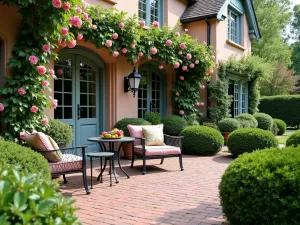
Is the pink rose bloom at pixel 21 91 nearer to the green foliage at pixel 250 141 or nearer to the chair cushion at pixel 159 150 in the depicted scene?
the chair cushion at pixel 159 150

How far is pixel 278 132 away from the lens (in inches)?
701

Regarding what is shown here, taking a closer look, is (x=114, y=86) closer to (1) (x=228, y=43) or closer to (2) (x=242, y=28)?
(1) (x=228, y=43)

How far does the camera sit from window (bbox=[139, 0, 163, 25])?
35.3 feet

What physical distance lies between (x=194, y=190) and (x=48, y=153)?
102 inches

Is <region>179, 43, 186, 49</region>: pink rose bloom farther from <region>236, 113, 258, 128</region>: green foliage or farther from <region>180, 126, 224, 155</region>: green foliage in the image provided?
<region>236, 113, 258, 128</region>: green foliage

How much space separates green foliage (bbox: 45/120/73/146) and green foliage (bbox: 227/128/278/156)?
4.75 meters

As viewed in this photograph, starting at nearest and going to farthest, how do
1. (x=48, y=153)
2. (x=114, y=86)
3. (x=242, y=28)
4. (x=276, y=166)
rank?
(x=276, y=166) → (x=48, y=153) → (x=114, y=86) → (x=242, y=28)

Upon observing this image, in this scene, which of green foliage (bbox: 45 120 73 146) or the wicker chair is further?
green foliage (bbox: 45 120 73 146)

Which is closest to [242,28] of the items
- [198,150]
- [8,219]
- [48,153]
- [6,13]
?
[198,150]

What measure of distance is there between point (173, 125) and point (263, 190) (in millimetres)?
6954

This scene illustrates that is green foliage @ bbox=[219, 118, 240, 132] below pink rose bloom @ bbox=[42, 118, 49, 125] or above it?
below

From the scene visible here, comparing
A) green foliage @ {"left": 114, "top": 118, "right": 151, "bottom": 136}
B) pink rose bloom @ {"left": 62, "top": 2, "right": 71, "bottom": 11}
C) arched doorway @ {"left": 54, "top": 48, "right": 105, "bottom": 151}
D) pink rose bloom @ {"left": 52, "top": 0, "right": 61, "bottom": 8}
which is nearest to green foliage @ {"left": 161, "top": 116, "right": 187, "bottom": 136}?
green foliage @ {"left": 114, "top": 118, "right": 151, "bottom": 136}

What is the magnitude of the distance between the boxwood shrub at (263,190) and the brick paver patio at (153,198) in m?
0.58

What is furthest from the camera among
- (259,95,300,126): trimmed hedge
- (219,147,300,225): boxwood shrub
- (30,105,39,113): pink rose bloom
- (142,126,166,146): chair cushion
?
(259,95,300,126): trimmed hedge
